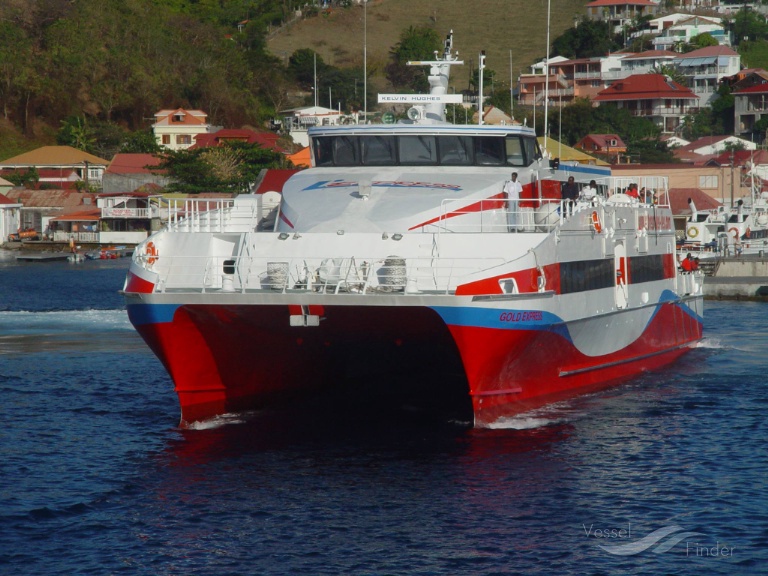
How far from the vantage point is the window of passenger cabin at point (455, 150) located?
23250 mm

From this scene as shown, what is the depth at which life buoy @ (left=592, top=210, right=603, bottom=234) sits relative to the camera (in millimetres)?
22594

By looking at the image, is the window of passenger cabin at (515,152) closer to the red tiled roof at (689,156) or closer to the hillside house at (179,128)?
the hillside house at (179,128)

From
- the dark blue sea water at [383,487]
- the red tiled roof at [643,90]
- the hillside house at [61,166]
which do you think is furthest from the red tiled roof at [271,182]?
the red tiled roof at [643,90]

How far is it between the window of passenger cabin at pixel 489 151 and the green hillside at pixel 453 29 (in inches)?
5114

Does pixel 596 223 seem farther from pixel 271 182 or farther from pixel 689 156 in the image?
pixel 689 156

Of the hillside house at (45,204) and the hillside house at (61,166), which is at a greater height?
the hillside house at (61,166)

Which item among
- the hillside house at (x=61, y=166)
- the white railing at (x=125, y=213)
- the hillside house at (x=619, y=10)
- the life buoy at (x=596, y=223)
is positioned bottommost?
the life buoy at (x=596, y=223)

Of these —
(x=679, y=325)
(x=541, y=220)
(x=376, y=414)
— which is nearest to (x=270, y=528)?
(x=376, y=414)

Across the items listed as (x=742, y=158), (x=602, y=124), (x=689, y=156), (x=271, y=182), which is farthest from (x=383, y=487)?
(x=602, y=124)

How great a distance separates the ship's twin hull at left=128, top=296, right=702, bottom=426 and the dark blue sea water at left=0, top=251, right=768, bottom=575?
0.58 meters

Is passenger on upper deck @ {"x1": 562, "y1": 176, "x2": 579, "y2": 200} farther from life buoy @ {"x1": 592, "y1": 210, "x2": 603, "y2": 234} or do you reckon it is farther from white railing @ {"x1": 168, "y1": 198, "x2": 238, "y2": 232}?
white railing @ {"x1": 168, "y1": 198, "x2": 238, "y2": 232}

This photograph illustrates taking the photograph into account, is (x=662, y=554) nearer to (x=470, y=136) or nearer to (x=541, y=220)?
(x=541, y=220)

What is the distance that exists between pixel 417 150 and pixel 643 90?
115 metres

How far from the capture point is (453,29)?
178250 mm
